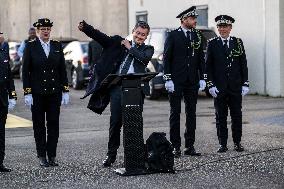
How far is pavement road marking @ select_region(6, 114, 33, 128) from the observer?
14.8m

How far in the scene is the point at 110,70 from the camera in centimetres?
934

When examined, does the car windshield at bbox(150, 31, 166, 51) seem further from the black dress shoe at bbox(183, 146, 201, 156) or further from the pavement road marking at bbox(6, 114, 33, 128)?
the black dress shoe at bbox(183, 146, 201, 156)

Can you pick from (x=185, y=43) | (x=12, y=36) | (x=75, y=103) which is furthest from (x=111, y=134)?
(x=12, y=36)

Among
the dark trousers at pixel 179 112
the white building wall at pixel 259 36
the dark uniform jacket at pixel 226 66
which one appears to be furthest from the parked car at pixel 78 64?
the dark trousers at pixel 179 112

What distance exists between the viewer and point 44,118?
970 centimetres

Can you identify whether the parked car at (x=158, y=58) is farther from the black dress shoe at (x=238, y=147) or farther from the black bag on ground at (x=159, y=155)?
the black bag on ground at (x=159, y=155)

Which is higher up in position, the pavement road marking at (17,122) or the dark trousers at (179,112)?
the dark trousers at (179,112)

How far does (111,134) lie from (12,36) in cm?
3458

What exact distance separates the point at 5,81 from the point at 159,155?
7.05 feet

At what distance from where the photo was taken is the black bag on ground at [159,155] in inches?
353

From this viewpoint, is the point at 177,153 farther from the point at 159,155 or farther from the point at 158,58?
the point at 158,58

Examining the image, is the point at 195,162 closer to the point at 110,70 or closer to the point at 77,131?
the point at 110,70

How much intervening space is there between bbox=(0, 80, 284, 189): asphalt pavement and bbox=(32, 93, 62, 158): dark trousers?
271mm

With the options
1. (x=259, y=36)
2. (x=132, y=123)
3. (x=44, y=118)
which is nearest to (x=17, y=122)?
(x=44, y=118)
